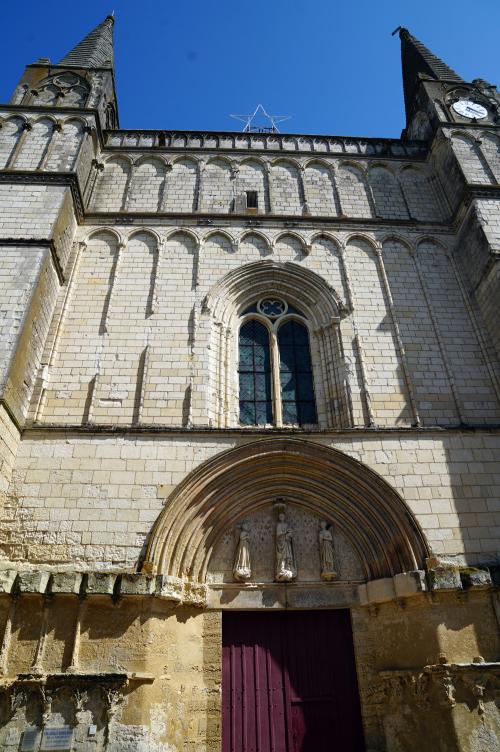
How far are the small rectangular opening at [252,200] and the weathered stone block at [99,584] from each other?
793 cm

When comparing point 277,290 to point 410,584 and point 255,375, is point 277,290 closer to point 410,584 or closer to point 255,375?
point 255,375

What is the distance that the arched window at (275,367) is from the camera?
8.34 metres

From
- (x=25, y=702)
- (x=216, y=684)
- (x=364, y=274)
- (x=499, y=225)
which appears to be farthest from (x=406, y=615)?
(x=499, y=225)

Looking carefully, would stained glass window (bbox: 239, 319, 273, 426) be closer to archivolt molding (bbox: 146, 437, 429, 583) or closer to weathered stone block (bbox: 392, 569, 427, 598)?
archivolt molding (bbox: 146, 437, 429, 583)

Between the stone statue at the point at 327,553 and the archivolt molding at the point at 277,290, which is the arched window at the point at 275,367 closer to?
the archivolt molding at the point at 277,290

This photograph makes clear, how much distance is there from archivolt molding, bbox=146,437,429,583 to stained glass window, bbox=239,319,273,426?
1.06 metres

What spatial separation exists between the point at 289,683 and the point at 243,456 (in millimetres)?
2943

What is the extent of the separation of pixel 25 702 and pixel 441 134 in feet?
42.2

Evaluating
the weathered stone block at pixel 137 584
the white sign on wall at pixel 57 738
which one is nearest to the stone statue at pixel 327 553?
the weathered stone block at pixel 137 584

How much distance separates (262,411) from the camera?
8344mm

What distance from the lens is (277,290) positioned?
9656 mm

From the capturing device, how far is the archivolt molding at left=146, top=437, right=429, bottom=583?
6617mm

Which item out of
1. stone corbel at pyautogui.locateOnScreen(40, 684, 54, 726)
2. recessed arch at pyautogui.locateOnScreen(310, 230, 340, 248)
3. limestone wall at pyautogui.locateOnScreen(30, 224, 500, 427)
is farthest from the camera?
recessed arch at pyautogui.locateOnScreen(310, 230, 340, 248)

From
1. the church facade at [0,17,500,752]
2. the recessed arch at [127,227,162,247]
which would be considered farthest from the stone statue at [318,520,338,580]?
the recessed arch at [127,227,162,247]
